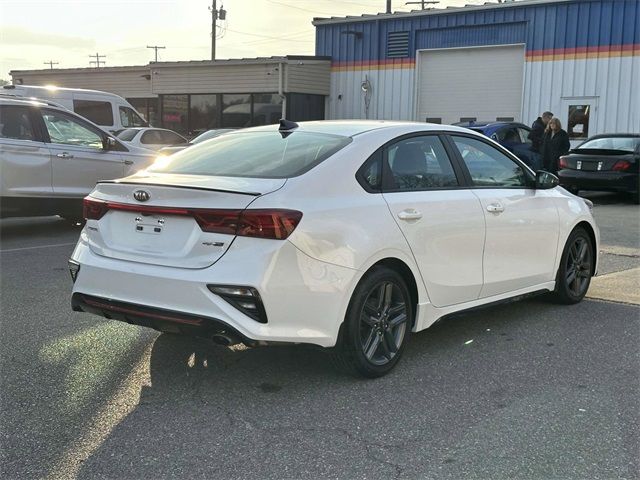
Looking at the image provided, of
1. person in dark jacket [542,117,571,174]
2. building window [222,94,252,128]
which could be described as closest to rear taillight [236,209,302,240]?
person in dark jacket [542,117,571,174]

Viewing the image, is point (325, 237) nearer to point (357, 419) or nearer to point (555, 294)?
point (357, 419)

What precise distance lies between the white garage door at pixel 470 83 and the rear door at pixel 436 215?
19153 mm

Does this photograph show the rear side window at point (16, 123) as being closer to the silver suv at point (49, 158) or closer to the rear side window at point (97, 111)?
the silver suv at point (49, 158)

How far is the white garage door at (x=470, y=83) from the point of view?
74.7ft

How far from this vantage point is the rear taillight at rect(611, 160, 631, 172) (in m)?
13.6

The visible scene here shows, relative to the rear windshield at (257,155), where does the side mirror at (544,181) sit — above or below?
below

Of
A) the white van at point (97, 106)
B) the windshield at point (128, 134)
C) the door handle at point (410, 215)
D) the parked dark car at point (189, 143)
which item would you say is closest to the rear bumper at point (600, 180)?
the parked dark car at point (189, 143)

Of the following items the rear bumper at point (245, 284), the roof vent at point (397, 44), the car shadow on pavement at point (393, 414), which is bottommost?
the car shadow on pavement at point (393, 414)

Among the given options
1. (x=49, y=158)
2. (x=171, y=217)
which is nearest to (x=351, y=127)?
(x=171, y=217)

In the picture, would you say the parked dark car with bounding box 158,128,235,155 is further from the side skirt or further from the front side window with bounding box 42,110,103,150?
the side skirt

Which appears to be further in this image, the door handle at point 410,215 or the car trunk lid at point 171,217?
the door handle at point 410,215

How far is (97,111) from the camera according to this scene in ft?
55.9

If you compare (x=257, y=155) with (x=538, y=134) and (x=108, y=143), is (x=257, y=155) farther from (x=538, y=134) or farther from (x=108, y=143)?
(x=538, y=134)

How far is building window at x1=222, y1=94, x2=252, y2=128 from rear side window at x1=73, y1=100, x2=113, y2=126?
10.0 metres
